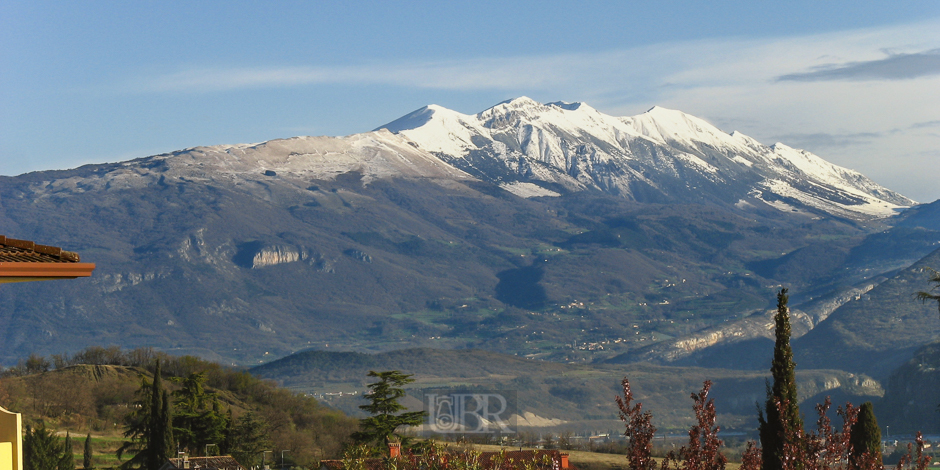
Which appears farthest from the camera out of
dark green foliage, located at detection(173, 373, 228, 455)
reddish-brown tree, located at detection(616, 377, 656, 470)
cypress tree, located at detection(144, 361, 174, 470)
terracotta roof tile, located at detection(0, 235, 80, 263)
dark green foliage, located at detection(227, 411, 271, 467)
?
dark green foliage, located at detection(227, 411, 271, 467)

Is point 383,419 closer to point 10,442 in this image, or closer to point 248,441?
point 248,441

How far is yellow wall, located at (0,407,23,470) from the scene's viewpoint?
442 inches

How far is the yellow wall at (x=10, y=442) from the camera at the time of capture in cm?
1123

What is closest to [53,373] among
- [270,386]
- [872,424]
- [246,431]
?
[270,386]

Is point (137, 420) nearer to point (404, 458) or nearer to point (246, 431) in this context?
point (246, 431)

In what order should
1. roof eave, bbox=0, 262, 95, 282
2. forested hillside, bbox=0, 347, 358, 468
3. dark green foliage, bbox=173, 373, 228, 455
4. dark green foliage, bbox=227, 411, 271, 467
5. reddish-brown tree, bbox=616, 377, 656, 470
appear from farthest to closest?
forested hillside, bbox=0, 347, 358, 468 < dark green foliage, bbox=227, 411, 271, 467 < dark green foliage, bbox=173, 373, 228, 455 < reddish-brown tree, bbox=616, 377, 656, 470 < roof eave, bbox=0, 262, 95, 282

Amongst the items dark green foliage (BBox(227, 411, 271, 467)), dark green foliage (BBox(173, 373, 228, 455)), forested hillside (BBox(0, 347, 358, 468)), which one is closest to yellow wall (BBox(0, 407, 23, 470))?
forested hillside (BBox(0, 347, 358, 468))

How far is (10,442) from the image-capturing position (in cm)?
1135

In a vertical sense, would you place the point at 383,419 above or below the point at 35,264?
below

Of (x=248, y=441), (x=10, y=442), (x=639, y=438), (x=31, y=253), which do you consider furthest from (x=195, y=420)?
(x=10, y=442)

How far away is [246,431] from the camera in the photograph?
3386 inches

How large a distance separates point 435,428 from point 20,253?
188932 millimetres

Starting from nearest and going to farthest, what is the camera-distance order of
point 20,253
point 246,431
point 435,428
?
1. point 20,253
2. point 246,431
3. point 435,428

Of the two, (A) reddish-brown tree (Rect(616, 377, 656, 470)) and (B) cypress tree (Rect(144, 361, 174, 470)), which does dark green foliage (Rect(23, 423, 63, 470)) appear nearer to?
(B) cypress tree (Rect(144, 361, 174, 470))
